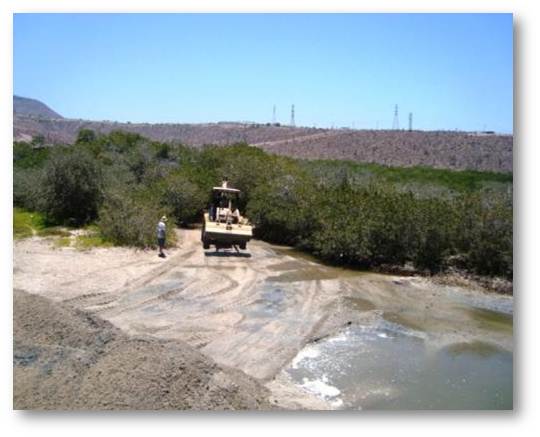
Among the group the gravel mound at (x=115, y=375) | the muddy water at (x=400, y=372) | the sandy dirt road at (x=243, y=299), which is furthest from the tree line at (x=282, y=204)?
the gravel mound at (x=115, y=375)

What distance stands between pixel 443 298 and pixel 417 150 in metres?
41.9

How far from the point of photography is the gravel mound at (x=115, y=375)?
7.73 meters

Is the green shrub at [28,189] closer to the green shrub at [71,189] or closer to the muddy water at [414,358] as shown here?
the green shrub at [71,189]

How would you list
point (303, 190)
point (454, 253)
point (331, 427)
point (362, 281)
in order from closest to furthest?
point (331, 427), point (362, 281), point (454, 253), point (303, 190)

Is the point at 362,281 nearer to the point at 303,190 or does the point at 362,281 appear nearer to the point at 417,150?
the point at 303,190

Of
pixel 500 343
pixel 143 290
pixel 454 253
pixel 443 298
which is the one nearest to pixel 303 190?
pixel 454 253

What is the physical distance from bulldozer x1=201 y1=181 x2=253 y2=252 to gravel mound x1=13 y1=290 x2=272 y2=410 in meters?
9.15

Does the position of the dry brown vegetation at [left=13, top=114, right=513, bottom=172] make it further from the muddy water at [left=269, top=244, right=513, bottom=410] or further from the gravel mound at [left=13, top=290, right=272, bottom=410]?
the gravel mound at [left=13, top=290, right=272, bottom=410]

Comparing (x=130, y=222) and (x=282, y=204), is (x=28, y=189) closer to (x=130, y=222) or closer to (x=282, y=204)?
(x=130, y=222)

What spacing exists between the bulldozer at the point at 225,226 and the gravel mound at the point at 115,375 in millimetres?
9149

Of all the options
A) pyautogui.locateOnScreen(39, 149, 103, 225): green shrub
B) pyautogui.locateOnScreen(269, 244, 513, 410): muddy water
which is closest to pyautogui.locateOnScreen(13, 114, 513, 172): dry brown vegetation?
pyautogui.locateOnScreen(39, 149, 103, 225): green shrub
